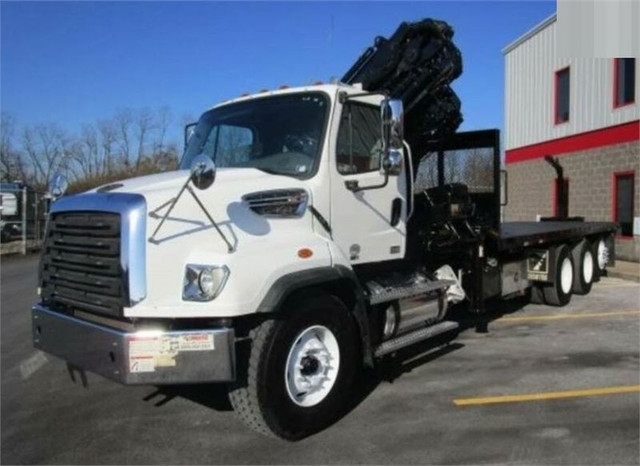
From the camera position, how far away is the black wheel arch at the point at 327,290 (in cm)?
456

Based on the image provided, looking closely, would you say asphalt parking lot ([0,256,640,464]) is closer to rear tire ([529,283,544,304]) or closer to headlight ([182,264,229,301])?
headlight ([182,264,229,301])

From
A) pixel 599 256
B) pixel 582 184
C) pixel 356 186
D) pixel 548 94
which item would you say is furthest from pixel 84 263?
pixel 548 94

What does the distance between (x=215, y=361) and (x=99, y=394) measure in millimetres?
2212

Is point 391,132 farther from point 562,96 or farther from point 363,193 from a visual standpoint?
point 562,96

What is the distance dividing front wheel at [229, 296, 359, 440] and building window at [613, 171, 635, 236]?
13371mm

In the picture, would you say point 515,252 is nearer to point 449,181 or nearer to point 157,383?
point 449,181

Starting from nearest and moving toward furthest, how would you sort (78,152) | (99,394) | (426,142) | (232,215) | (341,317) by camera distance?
1. (232,215)
2. (341,317)
3. (99,394)
4. (426,142)
5. (78,152)

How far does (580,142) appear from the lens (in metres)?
18.7

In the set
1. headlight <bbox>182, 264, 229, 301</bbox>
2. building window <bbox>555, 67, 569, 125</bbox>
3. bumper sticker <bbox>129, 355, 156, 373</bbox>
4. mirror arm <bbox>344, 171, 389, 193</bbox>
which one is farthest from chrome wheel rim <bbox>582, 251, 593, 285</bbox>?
building window <bbox>555, 67, 569, 125</bbox>

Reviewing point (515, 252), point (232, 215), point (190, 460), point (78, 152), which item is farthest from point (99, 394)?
point (78, 152)

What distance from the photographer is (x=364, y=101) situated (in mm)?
5953

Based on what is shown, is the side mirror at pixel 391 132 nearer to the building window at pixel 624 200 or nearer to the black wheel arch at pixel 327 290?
the black wheel arch at pixel 327 290

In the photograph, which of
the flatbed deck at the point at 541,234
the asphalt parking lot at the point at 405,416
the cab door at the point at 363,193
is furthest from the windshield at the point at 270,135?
the flatbed deck at the point at 541,234

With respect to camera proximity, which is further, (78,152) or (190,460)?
(78,152)
